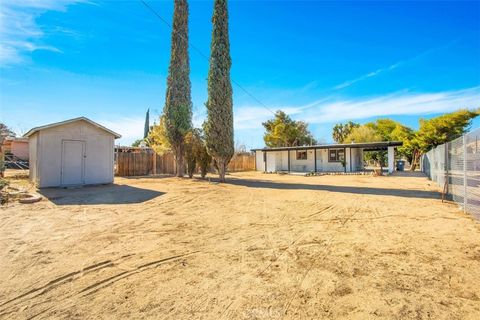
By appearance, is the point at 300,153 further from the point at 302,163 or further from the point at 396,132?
the point at 396,132

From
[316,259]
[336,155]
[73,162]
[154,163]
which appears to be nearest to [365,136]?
[336,155]

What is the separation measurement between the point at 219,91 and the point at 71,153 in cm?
809

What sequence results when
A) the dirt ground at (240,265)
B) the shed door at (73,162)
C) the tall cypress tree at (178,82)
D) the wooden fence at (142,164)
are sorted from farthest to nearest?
the wooden fence at (142,164) → the tall cypress tree at (178,82) → the shed door at (73,162) → the dirt ground at (240,265)

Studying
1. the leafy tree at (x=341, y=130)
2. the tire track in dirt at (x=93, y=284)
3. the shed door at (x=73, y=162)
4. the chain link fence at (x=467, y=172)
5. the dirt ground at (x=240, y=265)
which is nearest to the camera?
the dirt ground at (x=240, y=265)

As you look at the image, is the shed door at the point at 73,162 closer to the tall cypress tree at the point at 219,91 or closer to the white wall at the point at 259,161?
the tall cypress tree at the point at 219,91

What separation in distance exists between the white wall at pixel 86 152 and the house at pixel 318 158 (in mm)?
16791

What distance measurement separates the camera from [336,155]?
23609 millimetres

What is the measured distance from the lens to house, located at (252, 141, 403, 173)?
22.8 meters

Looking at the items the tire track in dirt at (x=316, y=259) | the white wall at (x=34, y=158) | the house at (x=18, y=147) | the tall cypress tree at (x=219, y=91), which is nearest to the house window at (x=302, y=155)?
the tall cypress tree at (x=219, y=91)

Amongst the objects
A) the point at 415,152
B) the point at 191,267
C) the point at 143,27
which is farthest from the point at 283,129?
the point at 191,267

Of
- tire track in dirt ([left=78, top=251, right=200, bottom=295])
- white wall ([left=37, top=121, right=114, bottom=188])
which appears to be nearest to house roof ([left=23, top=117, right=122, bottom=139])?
white wall ([left=37, top=121, right=114, bottom=188])

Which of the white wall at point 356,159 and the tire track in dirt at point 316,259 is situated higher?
the white wall at point 356,159

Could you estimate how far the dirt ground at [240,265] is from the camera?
226 cm

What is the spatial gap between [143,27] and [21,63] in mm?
5519
